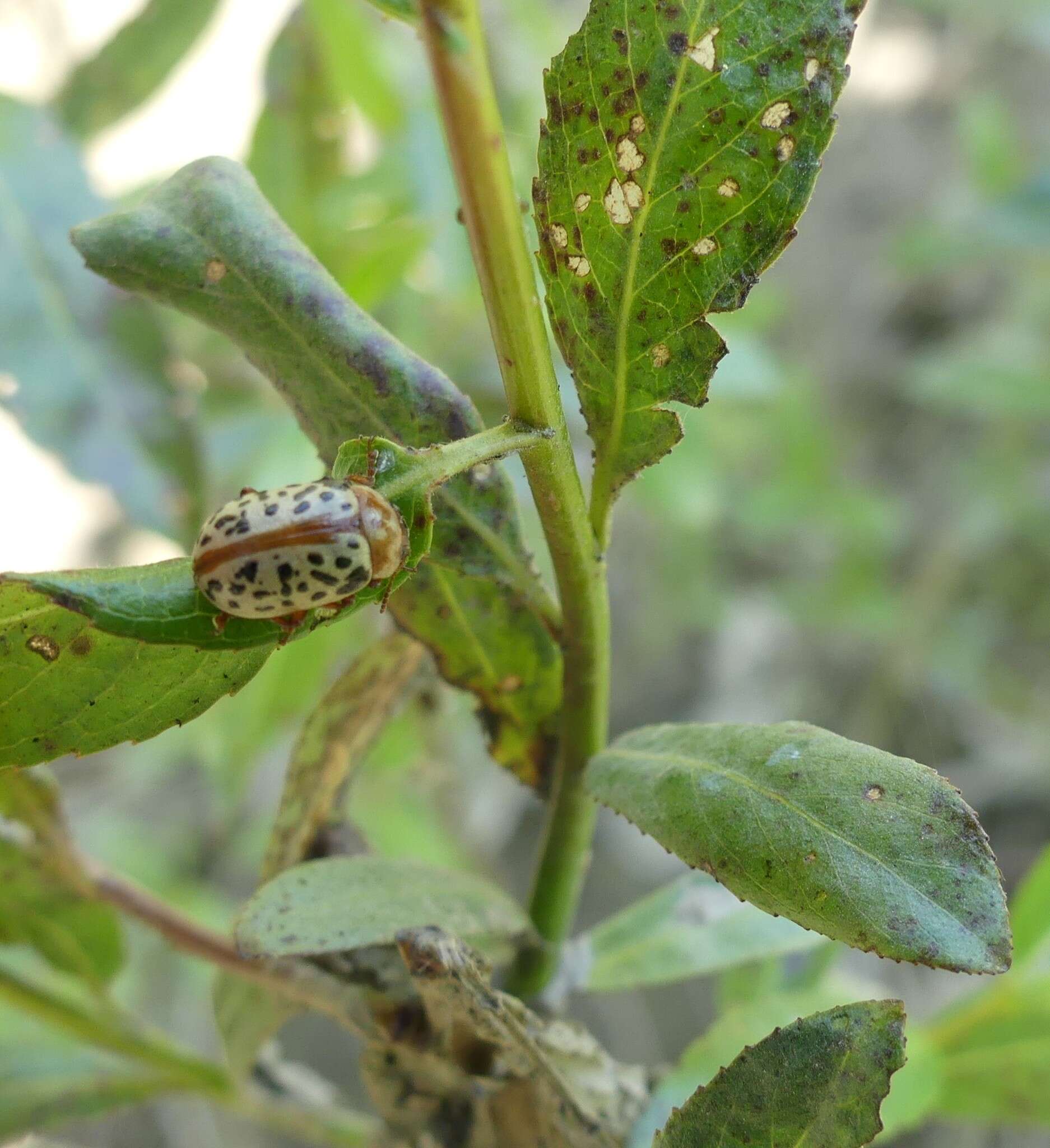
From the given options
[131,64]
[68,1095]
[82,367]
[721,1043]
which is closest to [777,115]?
[721,1043]

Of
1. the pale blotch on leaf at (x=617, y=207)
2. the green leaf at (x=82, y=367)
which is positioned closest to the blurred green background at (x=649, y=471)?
the green leaf at (x=82, y=367)

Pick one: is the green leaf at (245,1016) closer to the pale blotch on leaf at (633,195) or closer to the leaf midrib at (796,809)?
the leaf midrib at (796,809)

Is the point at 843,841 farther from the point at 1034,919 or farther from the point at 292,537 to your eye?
the point at 1034,919

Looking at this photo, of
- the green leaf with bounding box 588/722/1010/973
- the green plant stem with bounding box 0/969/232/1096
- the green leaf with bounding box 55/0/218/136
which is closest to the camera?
the green leaf with bounding box 588/722/1010/973

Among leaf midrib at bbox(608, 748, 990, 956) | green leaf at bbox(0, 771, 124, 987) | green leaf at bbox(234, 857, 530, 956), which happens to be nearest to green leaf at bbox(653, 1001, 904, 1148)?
leaf midrib at bbox(608, 748, 990, 956)

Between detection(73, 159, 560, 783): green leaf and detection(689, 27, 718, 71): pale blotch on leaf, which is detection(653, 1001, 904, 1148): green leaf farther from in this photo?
detection(689, 27, 718, 71): pale blotch on leaf

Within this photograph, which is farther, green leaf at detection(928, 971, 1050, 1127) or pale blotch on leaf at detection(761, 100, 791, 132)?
green leaf at detection(928, 971, 1050, 1127)
